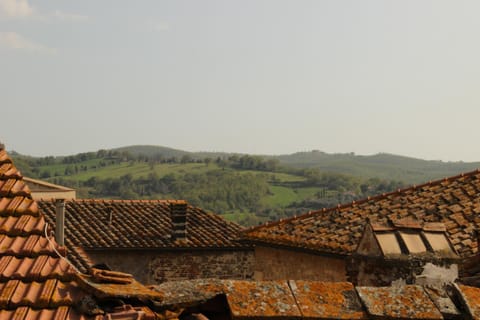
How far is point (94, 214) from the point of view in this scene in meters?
25.6

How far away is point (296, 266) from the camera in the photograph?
1264cm

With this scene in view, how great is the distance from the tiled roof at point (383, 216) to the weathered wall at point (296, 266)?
0.84 feet

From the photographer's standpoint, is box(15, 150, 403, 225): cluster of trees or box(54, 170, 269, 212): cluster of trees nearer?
box(15, 150, 403, 225): cluster of trees

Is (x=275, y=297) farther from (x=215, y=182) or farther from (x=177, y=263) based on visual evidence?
(x=215, y=182)

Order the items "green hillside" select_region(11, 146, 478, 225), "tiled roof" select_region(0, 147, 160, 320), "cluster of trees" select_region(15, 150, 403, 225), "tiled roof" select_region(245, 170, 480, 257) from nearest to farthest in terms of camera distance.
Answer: "tiled roof" select_region(0, 147, 160, 320) → "tiled roof" select_region(245, 170, 480, 257) → "cluster of trees" select_region(15, 150, 403, 225) → "green hillside" select_region(11, 146, 478, 225)

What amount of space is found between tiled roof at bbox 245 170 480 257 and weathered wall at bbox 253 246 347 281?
0.84 ft

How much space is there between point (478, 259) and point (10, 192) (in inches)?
138

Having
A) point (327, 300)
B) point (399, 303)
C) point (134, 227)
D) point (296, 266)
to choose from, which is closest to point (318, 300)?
point (327, 300)

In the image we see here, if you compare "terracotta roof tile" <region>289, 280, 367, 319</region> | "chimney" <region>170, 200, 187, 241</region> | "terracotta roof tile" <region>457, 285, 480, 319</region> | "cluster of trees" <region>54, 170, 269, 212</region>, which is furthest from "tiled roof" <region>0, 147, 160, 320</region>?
"cluster of trees" <region>54, 170, 269, 212</region>

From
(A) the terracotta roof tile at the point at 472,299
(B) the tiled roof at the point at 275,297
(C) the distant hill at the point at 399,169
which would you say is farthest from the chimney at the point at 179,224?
(C) the distant hill at the point at 399,169

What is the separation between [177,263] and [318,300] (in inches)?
831

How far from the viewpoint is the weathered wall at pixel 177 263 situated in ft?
77.6

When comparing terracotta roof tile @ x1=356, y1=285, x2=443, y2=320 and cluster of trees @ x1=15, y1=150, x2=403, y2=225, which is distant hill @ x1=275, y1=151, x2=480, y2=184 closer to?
cluster of trees @ x1=15, y1=150, x2=403, y2=225

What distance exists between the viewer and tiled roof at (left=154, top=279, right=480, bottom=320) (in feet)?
11.4
